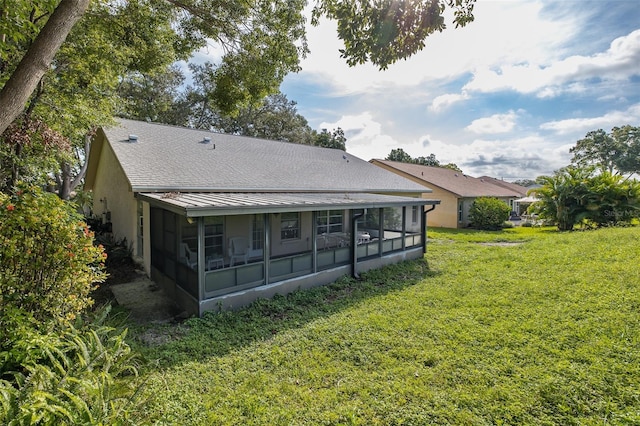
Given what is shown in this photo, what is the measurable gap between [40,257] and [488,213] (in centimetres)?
2381

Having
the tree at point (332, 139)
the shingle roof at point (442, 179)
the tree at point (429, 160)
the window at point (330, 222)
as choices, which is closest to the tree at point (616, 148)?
the tree at point (429, 160)

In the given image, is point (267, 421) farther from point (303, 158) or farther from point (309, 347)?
point (303, 158)

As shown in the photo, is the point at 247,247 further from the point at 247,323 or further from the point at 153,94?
the point at 153,94

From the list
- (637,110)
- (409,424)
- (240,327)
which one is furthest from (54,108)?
(637,110)

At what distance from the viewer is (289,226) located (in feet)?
39.3

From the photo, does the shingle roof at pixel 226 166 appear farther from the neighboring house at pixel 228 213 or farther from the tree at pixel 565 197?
the tree at pixel 565 197

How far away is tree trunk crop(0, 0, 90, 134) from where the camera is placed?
387 centimetres

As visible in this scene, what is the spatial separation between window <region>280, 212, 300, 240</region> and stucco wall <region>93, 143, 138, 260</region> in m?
5.03

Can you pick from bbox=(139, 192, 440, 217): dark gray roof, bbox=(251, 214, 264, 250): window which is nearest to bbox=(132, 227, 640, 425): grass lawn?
bbox=(139, 192, 440, 217): dark gray roof

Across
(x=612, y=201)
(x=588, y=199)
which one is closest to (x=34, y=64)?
(x=588, y=199)

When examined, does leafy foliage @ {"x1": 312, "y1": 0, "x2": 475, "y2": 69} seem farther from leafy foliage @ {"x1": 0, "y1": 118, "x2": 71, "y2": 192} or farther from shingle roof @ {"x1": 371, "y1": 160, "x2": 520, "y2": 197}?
shingle roof @ {"x1": 371, "y1": 160, "x2": 520, "y2": 197}

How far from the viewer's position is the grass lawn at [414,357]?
3803 millimetres

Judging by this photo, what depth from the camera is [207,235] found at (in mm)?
9844

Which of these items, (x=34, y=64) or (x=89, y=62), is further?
(x=89, y=62)
